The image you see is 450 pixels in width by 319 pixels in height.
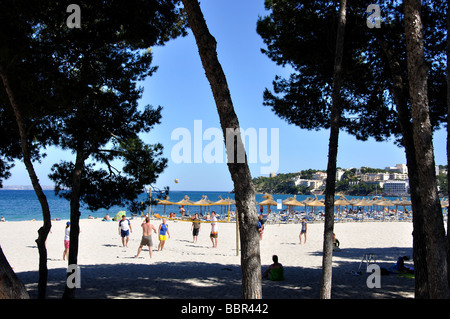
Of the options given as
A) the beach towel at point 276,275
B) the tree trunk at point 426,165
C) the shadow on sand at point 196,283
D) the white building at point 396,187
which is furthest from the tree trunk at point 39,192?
the white building at point 396,187

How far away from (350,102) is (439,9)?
2.53m

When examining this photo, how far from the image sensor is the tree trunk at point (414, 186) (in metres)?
6.43

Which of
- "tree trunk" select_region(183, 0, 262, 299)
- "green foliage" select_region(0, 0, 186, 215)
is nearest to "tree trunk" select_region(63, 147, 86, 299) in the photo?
"green foliage" select_region(0, 0, 186, 215)

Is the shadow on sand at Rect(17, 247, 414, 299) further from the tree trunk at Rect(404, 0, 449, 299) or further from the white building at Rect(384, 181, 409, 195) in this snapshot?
the white building at Rect(384, 181, 409, 195)

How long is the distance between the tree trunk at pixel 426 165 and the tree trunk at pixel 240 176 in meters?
2.36

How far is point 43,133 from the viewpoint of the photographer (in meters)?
7.49

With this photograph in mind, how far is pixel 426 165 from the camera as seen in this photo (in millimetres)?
4746

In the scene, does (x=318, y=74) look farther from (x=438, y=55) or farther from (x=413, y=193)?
(x=413, y=193)

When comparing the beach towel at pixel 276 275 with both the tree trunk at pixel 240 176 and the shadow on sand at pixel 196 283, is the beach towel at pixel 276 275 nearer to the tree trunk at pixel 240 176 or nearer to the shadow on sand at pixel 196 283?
the shadow on sand at pixel 196 283

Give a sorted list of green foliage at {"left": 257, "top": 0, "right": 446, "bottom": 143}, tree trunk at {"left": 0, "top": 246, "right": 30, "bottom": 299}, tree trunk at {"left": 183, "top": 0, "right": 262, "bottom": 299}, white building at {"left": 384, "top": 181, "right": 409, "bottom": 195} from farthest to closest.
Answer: white building at {"left": 384, "top": 181, "right": 409, "bottom": 195} → green foliage at {"left": 257, "top": 0, "right": 446, "bottom": 143} → tree trunk at {"left": 183, "top": 0, "right": 262, "bottom": 299} → tree trunk at {"left": 0, "top": 246, "right": 30, "bottom": 299}

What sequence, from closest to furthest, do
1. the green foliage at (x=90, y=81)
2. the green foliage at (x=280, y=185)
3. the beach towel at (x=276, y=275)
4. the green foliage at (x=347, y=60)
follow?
the green foliage at (x=90, y=81)
the green foliage at (x=347, y=60)
the beach towel at (x=276, y=275)
the green foliage at (x=280, y=185)

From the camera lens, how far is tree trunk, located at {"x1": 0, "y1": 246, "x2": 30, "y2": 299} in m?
3.22

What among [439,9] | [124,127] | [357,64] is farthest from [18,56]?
[439,9]

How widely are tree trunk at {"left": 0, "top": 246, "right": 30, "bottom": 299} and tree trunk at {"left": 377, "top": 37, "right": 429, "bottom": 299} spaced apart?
585 centimetres
